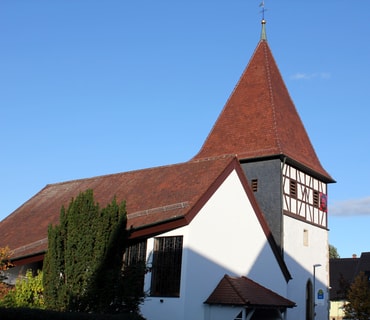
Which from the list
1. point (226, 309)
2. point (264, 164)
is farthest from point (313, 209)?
point (226, 309)

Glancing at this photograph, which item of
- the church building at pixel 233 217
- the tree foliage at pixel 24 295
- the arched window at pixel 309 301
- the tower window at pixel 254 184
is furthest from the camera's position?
the arched window at pixel 309 301

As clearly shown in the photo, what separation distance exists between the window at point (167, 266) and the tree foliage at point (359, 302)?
19.1 meters

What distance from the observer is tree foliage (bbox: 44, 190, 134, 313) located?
12867 mm

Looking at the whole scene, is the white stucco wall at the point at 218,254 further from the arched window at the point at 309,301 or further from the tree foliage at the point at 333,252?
the tree foliage at the point at 333,252

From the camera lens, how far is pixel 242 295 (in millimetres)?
17594

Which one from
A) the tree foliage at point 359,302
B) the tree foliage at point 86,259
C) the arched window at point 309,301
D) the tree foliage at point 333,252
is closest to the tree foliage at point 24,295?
the tree foliage at point 86,259

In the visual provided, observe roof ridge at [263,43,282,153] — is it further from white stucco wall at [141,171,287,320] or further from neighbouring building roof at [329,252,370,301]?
neighbouring building roof at [329,252,370,301]

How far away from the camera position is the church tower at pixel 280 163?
2638 centimetres

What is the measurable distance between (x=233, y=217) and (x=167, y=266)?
336cm

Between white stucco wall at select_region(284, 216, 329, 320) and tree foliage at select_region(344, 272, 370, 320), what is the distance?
4367 millimetres

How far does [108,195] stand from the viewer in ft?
74.2

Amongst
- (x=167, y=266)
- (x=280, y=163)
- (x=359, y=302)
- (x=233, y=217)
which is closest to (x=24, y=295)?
(x=167, y=266)

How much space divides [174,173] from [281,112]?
9.67 meters

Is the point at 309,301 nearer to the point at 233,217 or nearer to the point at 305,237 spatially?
the point at 305,237
